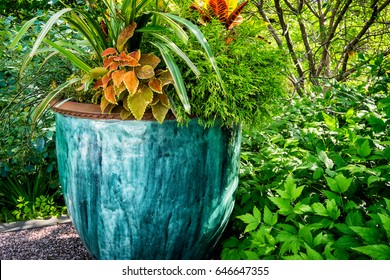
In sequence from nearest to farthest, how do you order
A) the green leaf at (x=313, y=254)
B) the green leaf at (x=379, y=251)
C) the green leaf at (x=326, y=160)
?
1. the green leaf at (x=379, y=251)
2. the green leaf at (x=313, y=254)
3. the green leaf at (x=326, y=160)

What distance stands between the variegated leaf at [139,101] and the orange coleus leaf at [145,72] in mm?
49

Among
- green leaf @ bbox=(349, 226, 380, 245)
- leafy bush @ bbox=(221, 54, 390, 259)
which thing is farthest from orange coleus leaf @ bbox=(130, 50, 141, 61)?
green leaf @ bbox=(349, 226, 380, 245)

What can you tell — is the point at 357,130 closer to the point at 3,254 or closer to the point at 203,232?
the point at 203,232

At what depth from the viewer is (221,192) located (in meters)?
1.76

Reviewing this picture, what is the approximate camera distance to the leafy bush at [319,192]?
1.41 meters

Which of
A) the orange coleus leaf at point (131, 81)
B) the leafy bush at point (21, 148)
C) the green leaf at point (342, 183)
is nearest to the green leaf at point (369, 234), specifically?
the green leaf at point (342, 183)

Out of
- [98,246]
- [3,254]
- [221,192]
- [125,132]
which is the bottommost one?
[3,254]

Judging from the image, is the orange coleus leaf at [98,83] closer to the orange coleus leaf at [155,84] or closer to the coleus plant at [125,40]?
the coleus plant at [125,40]

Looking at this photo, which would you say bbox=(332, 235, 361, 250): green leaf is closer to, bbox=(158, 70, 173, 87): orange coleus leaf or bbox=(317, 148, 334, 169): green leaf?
bbox=(317, 148, 334, 169): green leaf

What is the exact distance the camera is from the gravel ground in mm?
2207

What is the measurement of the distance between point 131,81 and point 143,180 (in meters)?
0.36

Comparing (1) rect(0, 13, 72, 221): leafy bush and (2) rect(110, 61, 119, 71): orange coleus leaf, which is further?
(1) rect(0, 13, 72, 221): leafy bush

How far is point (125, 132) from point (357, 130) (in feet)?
3.96

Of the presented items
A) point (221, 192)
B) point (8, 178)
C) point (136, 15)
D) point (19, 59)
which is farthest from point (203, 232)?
point (19, 59)
